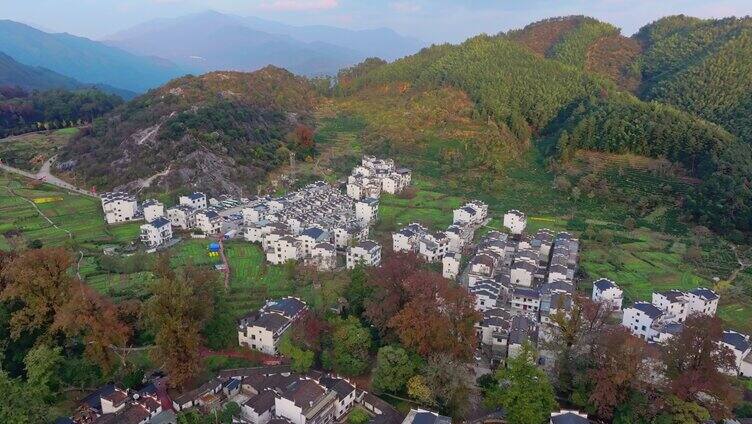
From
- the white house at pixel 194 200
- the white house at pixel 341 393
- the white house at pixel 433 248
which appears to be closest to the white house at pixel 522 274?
the white house at pixel 433 248

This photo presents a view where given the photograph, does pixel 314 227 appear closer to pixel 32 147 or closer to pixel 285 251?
pixel 285 251

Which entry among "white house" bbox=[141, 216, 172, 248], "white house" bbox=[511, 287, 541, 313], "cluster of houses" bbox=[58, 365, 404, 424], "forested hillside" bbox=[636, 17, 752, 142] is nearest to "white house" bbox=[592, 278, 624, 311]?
"white house" bbox=[511, 287, 541, 313]

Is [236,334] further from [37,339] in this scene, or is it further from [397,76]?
[397,76]

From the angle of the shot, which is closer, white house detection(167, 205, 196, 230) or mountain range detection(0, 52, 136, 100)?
white house detection(167, 205, 196, 230)

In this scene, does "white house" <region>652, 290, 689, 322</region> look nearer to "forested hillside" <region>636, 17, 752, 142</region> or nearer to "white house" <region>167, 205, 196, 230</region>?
"white house" <region>167, 205, 196, 230</region>

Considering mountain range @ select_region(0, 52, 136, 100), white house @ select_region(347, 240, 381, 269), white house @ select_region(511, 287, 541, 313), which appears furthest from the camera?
mountain range @ select_region(0, 52, 136, 100)

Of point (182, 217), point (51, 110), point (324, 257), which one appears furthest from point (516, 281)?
point (51, 110)

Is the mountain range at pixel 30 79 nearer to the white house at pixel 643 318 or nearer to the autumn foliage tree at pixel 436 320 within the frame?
the autumn foliage tree at pixel 436 320

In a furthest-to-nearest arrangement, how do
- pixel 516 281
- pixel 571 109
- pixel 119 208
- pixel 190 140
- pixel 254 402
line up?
pixel 571 109
pixel 190 140
pixel 119 208
pixel 516 281
pixel 254 402
